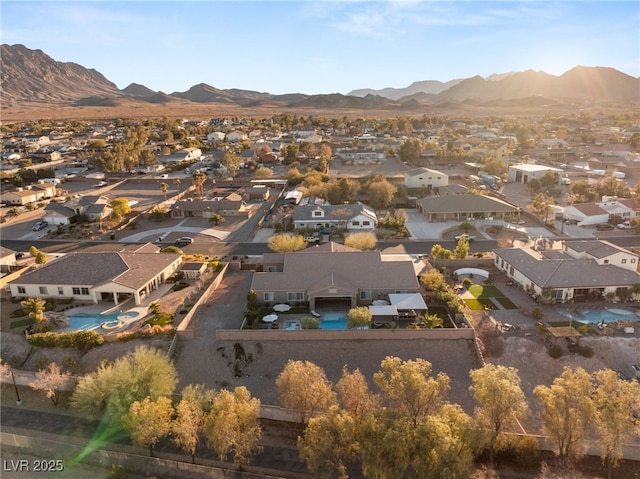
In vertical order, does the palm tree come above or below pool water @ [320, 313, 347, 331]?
above

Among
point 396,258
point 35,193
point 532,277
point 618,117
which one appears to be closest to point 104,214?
point 35,193

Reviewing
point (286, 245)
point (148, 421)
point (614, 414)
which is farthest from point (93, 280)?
point (614, 414)

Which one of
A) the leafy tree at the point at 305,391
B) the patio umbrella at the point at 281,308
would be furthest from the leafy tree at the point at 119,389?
the patio umbrella at the point at 281,308

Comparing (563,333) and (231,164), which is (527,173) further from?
Result: (563,333)

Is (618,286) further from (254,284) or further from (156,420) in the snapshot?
(156,420)

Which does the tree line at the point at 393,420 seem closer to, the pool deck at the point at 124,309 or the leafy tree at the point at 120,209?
the pool deck at the point at 124,309

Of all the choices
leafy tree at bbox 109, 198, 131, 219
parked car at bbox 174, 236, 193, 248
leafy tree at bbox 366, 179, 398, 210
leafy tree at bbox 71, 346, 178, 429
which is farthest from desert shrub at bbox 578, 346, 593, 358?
leafy tree at bbox 109, 198, 131, 219

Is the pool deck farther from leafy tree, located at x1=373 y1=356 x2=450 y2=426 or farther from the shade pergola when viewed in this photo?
the shade pergola
